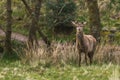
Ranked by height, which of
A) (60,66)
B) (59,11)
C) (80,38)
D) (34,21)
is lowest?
(60,66)

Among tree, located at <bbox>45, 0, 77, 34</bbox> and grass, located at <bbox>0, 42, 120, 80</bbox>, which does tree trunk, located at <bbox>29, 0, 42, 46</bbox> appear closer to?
grass, located at <bbox>0, 42, 120, 80</bbox>

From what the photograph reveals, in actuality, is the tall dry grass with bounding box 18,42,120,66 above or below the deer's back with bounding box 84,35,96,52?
below

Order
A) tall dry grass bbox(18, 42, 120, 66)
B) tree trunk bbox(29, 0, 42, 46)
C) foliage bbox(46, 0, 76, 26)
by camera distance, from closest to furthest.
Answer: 1. tall dry grass bbox(18, 42, 120, 66)
2. tree trunk bbox(29, 0, 42, 46)
3. foliage bbox(46, 0, 76, 26)

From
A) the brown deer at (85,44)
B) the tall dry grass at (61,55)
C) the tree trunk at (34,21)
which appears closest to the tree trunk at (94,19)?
the tall dry grass at (61,55)

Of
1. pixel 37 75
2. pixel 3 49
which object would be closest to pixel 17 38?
pixel 3 49

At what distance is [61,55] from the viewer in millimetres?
17453

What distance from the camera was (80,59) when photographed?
16.6m

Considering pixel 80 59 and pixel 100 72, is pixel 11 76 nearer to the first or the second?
pixel 100 72

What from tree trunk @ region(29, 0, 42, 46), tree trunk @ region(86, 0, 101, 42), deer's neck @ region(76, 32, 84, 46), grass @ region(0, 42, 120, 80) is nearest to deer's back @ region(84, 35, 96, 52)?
deer's neck @ region(76, 32, 84, 46)

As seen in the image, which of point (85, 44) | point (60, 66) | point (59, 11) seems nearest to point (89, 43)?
point (85, 44)

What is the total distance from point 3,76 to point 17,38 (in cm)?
1358

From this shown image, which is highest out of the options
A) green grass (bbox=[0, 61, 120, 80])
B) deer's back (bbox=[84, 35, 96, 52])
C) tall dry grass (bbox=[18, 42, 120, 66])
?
green grass (bbox=[0, 61, 120, 80])

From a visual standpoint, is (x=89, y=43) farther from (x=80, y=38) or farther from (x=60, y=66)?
(x=60, y=66)

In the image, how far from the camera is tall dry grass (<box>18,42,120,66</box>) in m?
16.5
